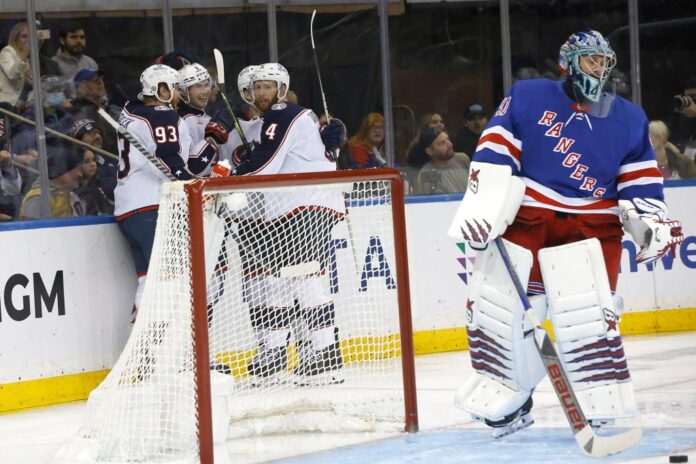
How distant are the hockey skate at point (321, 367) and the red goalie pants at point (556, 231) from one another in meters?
1.17

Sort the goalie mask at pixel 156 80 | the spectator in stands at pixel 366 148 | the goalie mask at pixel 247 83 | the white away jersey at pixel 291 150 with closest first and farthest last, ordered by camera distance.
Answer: the white away jersey at pixel 291 150 < the goalie mask at pixel 156 80 < the goalie mask at pixel 247 83 < the spectator in stands at pixel 366 148

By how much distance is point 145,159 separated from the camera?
Answer: 6.30m

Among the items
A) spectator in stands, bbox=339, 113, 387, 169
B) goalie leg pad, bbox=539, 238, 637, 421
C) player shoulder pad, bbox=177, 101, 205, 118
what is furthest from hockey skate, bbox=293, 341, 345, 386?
spectator in stands, bbox=339, 113, 387, 169

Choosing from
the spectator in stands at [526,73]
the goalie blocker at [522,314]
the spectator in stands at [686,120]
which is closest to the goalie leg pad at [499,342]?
the goalie blocker at [522,314]

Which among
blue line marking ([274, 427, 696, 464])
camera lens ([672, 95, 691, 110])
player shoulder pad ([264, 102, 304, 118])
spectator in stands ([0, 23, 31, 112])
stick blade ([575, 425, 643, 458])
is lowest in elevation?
blue line marking ([274, 427, 696, 464])

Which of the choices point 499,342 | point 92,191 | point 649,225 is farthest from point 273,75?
point 649,225

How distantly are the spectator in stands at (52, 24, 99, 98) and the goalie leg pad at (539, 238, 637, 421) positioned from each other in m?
2.89

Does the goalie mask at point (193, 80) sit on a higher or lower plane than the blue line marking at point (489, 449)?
higher

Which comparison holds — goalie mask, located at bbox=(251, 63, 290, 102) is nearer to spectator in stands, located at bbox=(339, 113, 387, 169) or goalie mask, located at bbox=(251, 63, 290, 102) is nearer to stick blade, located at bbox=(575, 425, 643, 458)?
spectator in stands, located at bbox=(339, 113, 387, 169)

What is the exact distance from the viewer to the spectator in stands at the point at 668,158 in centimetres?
813

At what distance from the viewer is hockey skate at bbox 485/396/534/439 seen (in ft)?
15.8

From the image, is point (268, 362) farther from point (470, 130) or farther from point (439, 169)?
point (470, 130)

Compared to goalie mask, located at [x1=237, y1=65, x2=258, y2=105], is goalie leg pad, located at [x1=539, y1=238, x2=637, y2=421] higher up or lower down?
lower down

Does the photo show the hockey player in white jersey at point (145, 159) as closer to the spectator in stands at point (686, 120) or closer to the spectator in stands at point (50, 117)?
the spectator in stands at point (50, 117)
